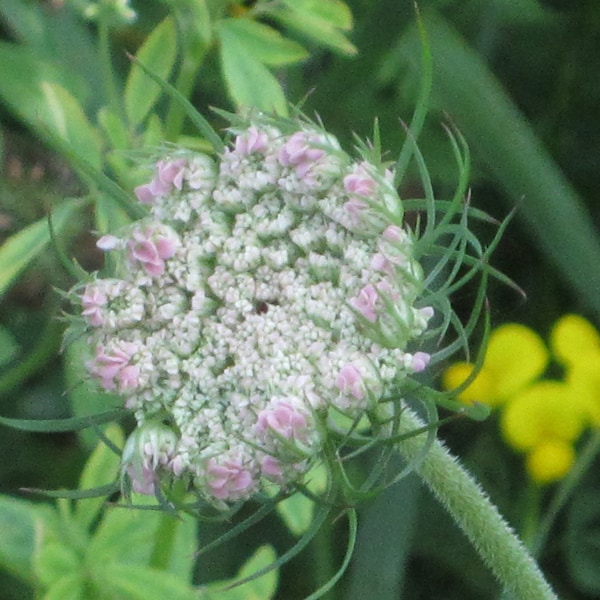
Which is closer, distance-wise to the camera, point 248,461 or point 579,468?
point 248,461

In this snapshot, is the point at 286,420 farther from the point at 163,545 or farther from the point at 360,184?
the point at 163,545

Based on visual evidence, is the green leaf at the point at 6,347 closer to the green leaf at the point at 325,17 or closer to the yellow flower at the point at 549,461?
the green leaf at the point at 325,17

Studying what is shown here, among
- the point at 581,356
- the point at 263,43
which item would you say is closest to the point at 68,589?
the point at 263,43

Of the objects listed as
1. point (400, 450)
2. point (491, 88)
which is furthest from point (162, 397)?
point (491, 88)

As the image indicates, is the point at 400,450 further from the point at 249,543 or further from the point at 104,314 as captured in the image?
the point at 249,543

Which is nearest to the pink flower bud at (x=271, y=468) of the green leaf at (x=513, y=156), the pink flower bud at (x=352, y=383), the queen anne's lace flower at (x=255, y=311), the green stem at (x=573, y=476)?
the queen anne's lace flower at (x=255, y=311)

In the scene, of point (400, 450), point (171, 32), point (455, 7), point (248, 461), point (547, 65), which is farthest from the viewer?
point (547, 65)

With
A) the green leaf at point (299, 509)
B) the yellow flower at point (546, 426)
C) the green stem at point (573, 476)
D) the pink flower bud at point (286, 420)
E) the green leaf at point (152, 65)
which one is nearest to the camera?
the pink flower bud at point (286, 420)

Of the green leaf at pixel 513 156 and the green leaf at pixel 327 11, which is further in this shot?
the green leaf at pixel 513 156
